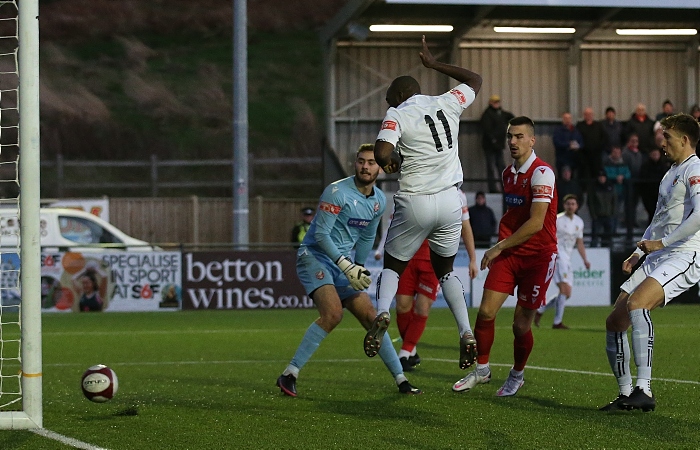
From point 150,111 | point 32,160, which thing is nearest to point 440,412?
point 32,160

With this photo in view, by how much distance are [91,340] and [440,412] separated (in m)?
8.60

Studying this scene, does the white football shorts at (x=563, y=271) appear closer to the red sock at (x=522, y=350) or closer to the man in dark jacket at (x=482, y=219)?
the man in dark jacket at (x=482, y=219)

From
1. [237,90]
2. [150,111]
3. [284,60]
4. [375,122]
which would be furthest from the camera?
[284,60]

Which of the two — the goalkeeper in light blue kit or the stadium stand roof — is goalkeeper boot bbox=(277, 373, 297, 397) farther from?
the stadium stand roof

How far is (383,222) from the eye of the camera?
79.5 ft

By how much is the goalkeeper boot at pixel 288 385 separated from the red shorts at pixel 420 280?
2.57m

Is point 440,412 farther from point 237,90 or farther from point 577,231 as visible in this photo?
point 237,90

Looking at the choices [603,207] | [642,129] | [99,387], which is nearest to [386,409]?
[99,387]

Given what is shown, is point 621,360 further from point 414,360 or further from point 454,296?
point 414,360

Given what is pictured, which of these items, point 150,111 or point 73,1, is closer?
point 150,111

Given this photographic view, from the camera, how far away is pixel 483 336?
29.9 ft

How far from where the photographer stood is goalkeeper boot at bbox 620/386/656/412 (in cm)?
Answer: 778

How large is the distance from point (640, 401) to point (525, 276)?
1.61 metres

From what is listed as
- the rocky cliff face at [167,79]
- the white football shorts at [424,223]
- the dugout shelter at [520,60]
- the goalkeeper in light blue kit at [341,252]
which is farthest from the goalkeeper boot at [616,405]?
the rocky cliff face at [167,79]
